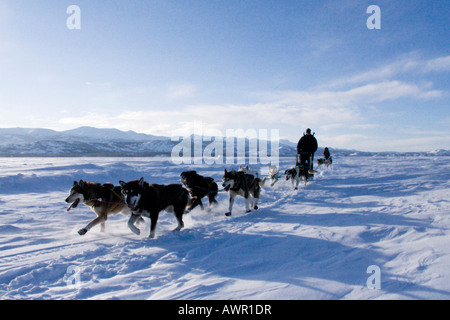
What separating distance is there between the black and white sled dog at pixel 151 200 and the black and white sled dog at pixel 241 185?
4.82 feet

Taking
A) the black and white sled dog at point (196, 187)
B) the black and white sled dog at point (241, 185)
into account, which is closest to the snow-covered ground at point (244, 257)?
the black and white sled dog at point (196, 187)

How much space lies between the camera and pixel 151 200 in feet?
16.6

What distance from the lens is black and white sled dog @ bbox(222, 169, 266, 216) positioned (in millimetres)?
6871

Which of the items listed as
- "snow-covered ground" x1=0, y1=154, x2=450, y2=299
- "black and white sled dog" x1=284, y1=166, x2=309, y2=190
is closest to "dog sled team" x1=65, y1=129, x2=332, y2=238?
"snow-covered ground" x1=0, y1=154, x2=450, y2=299

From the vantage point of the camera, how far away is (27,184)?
40.2 ft

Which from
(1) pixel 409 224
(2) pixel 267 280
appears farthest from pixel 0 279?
(1) pixel 409 224

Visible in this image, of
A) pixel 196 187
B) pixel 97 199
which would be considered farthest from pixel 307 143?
A: pixel 97 199

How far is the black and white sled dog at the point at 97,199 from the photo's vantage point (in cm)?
507

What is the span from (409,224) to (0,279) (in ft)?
20.2

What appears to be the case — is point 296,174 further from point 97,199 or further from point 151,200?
point 97,199

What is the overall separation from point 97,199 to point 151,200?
1.27 m

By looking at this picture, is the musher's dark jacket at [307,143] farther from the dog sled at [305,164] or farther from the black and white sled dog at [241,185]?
the black and white sled dog at [241,185]

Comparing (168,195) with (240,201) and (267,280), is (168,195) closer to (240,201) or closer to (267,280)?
(267,280)

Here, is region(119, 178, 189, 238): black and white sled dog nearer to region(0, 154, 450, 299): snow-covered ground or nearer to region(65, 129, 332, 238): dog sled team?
region(65, 129, 332, 238): dog sled team
